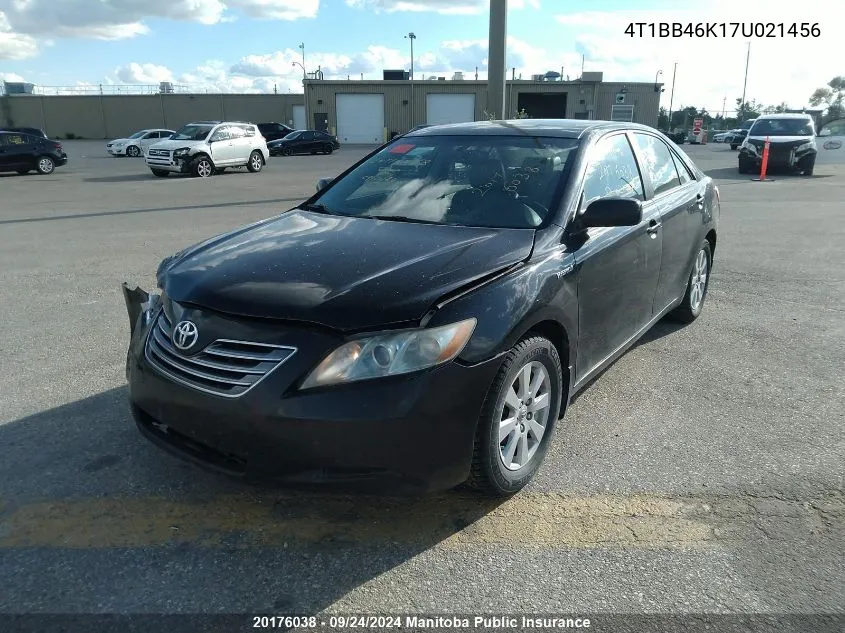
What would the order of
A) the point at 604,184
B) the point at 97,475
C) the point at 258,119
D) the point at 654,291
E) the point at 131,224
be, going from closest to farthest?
the point at 97,475 < the point at 604,184 < the point at 654,291 < the point at 131,224 < the point at 258,119

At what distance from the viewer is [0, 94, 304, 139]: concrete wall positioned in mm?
65875

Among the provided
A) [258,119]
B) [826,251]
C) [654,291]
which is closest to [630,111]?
[258,119]

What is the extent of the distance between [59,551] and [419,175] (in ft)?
9.00

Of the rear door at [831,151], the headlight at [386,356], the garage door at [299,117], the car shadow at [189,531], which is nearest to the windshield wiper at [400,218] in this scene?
the headlight at [386,356]

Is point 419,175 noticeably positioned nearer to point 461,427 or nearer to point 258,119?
point 461,427

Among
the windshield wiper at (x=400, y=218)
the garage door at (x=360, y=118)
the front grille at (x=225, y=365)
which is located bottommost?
the front grille at (x=225, y=365)

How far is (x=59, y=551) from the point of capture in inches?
108

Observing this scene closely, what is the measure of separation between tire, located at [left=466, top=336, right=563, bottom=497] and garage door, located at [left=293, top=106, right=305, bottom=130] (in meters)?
64.8

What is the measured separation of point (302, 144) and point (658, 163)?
36503mm

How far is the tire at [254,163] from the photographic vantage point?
25.0 metres

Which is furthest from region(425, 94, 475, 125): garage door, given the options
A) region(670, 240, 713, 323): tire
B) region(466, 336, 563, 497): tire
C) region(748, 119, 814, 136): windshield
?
region(466, 336, 563, 497): tire

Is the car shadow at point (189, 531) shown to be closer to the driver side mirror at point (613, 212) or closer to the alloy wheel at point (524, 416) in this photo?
the alloy wheel at point (524, 416)

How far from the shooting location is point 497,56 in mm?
17734

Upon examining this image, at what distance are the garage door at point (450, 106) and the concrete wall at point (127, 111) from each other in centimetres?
1404
